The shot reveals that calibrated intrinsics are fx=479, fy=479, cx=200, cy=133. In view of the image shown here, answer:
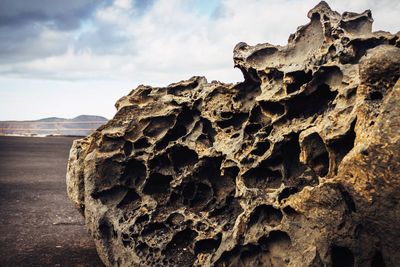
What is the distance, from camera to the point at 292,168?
564 cm

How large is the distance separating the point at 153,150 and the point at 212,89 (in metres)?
1.20

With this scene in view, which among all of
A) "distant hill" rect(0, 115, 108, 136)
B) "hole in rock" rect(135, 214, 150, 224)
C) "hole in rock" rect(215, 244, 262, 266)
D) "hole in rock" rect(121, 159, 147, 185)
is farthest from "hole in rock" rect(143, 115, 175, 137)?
"distant hill" rect(0, 115, 108, 136)

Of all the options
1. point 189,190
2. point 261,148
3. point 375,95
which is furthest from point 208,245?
point 375,95

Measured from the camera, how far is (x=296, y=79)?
5.60m

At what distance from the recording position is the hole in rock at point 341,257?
4.80m

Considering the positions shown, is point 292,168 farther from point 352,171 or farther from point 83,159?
point 83,159

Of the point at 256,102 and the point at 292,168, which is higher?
the point at 256,102

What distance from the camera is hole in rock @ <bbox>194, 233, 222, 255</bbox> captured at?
599cm

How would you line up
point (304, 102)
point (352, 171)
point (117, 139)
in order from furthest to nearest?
point (117, 139) → point (304, 102) → point (352, 171)

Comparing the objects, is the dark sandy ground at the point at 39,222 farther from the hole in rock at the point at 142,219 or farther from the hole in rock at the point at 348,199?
the hole in rock at the point at 348,199

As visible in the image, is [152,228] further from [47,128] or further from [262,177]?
[47,128]

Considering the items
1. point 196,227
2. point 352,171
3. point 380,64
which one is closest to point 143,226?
point 196,227

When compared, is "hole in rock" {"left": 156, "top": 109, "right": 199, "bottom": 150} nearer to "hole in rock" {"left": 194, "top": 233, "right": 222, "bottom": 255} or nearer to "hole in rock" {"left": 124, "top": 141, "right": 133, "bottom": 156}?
"hole in rock" {"left": 124, "top": 141, "right": 133, "bottom": 156}

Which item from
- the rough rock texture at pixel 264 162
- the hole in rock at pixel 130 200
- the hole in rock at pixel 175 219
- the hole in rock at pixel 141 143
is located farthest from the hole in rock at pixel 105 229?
the hole in rock at pixel 141 143
